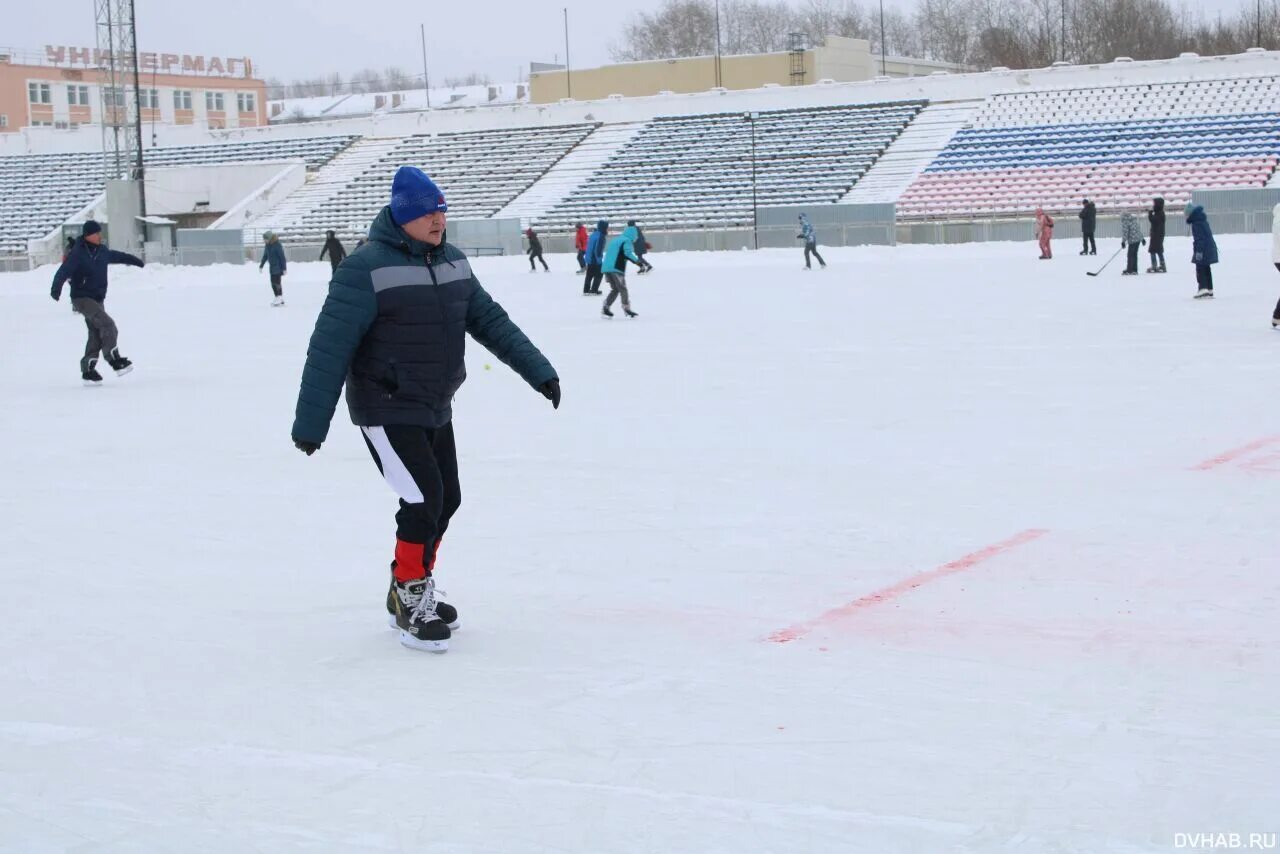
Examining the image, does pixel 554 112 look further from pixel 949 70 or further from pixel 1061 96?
pixel 949 70

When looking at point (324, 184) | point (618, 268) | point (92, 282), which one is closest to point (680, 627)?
point (92, 282)

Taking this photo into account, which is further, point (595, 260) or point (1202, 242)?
point (595, 260)

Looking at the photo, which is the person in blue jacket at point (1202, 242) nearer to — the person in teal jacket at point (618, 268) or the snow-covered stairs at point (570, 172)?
the person in teal jacket at point (618, 268)

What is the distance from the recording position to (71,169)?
52.8 metres

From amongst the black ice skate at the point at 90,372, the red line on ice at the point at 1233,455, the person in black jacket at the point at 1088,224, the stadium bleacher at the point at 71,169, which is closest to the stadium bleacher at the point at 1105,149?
the person in black jacket at the point at 1088,224

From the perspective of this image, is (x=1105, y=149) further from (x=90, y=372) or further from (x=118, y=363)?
(x=90, y=372)

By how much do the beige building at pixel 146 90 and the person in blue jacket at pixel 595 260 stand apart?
54290 mm

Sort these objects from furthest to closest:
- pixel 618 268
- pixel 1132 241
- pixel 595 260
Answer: pixel 595 260, pixel 1132 241, pixel 618 268

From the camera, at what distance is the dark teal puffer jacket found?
4562 mm

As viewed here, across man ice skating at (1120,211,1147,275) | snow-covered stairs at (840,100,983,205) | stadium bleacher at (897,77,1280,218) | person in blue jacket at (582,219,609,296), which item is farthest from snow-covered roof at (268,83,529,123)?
man ice skating at (1120,211,1147,275)

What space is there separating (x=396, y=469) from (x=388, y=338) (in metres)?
0.40

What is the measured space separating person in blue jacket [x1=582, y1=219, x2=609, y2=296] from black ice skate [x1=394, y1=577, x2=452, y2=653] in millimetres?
18836

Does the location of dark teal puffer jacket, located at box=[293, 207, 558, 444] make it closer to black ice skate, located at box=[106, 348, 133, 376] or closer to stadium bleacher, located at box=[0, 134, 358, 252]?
black ice skate, located at box=[106, 348, 133, 376]

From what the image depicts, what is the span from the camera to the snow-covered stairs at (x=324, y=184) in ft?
153
